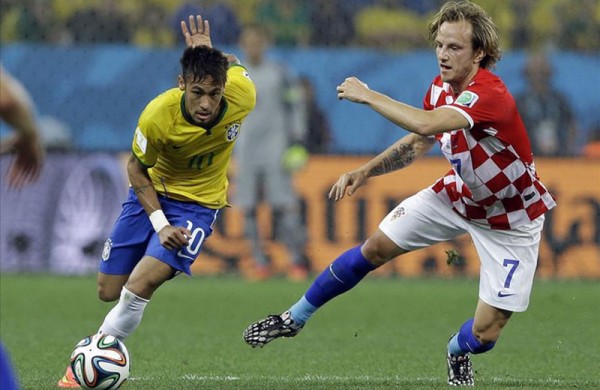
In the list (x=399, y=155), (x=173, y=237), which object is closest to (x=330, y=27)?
(x=399, y=155)

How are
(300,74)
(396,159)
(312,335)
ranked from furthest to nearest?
(300,74), (312,335), (396,159)

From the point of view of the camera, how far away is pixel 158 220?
22.2 feet

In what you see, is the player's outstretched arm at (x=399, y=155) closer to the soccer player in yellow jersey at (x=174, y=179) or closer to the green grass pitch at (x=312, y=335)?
the soccer player in yellow jersey at (x=174, y=179)

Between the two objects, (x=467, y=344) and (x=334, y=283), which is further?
(x=334, y=283)

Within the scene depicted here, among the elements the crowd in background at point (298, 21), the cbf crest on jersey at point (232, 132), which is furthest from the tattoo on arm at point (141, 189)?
the crowd in background at point (298, 21)

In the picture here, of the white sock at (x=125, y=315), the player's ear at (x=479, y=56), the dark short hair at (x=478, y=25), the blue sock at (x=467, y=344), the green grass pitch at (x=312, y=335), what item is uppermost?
the dark short hair at (x=478, y=25)

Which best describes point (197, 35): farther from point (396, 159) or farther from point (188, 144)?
point (396, 159)

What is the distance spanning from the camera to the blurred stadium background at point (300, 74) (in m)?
14.0

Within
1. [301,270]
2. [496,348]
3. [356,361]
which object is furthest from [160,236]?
[301,270]

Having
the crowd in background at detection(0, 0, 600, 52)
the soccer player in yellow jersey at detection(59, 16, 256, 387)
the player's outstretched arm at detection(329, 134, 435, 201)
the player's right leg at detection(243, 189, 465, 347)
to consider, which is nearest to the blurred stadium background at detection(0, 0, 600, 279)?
the crowd in background at detection(0, 0, 600, 52)

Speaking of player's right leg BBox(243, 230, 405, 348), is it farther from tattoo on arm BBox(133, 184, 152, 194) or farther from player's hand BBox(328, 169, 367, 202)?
tattoo on arm BBox(133, 184, 152, 194)

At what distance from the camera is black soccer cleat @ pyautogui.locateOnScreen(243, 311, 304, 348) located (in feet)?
23.5

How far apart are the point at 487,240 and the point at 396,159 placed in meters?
0.81

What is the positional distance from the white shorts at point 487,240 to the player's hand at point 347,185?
352 mm
